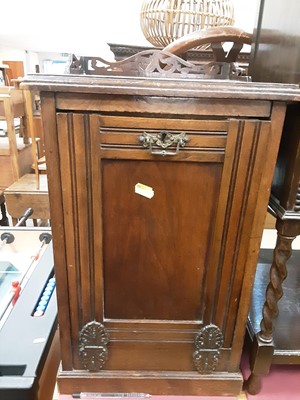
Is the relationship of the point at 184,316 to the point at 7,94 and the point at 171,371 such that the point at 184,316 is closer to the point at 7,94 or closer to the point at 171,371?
the point at 171,371

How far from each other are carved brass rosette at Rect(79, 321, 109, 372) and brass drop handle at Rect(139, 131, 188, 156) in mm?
470

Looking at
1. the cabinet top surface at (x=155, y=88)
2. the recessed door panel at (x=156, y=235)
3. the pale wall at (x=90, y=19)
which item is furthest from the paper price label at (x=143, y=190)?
the pale wall at (x=90, y=19)

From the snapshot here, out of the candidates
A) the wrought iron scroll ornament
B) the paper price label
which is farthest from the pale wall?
the paper price label

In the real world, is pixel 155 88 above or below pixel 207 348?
above

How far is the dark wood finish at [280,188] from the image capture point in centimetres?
74

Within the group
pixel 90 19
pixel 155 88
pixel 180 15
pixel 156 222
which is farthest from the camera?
pixel 90 19

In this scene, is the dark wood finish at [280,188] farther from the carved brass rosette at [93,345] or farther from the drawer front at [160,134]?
the carved brass rosette at [93,345]

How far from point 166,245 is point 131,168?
0.20 m

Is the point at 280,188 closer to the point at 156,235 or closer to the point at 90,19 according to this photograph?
the point at 156,235

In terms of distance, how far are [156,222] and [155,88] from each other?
29 centimetres

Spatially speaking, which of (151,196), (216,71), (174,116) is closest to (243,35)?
(216,71)

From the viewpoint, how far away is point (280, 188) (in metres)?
0.79

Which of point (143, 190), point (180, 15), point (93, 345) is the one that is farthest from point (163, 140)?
point (180, 15)

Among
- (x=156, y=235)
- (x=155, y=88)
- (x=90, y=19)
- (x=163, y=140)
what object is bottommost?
(x=156, y=235)
